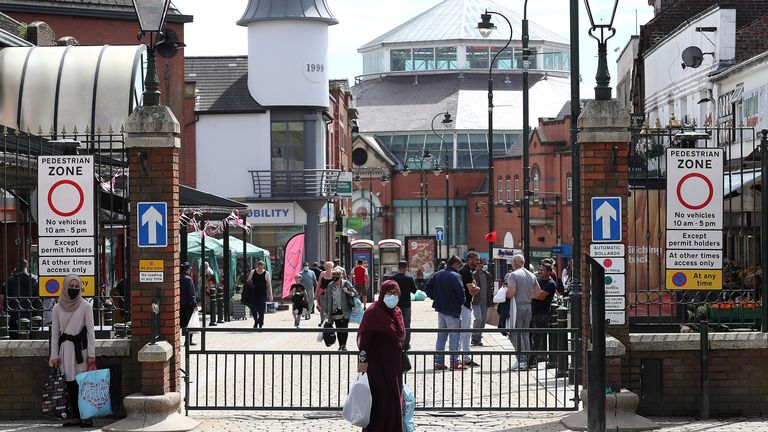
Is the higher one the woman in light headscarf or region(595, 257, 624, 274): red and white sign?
region(595, 257, 624, 274): red and white sign

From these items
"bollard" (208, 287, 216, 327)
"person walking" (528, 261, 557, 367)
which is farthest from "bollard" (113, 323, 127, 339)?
"bollard" (208, 287, 216, 327)

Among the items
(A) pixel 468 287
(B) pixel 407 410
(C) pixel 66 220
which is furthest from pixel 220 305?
(B) pixel 407 410

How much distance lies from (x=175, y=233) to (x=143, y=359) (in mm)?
1381

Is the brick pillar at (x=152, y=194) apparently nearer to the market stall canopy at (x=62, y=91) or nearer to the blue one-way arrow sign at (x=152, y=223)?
the blue one-way arrow sign at (x=152, y=223)

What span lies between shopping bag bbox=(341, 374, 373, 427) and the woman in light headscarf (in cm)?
337

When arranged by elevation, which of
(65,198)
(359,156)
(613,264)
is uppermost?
(359,156)

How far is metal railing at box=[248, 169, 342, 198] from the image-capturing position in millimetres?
54656

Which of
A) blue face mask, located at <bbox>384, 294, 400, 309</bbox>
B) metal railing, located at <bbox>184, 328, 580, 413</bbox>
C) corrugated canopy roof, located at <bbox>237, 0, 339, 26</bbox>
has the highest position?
corrugated canopy roof, located at <bbox>237, 0, 339, 26</bbox>

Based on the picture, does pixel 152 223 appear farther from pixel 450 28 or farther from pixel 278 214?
pixel 450 28

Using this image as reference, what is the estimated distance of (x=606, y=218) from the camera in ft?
46.4

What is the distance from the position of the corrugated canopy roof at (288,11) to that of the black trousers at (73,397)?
40.5 meters

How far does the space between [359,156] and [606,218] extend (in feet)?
306

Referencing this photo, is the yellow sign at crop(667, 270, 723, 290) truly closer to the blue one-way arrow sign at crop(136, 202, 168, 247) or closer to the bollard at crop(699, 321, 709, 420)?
the bollard at crop(699, 321, 709, 420)

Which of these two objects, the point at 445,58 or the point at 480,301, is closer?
the point at 480,301
